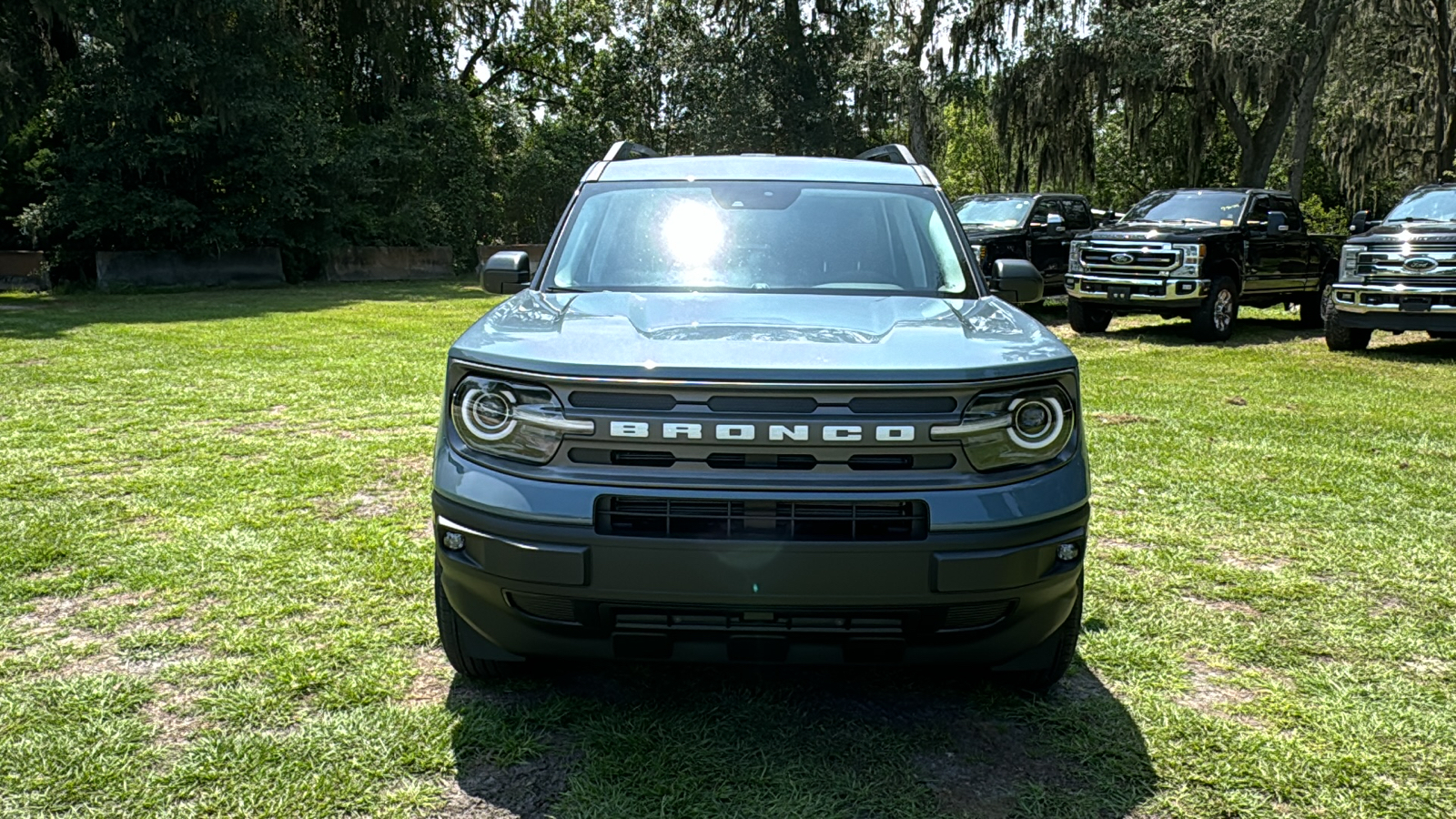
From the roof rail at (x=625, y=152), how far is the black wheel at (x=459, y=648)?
221 centimetres

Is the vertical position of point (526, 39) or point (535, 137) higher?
point (526, 39)

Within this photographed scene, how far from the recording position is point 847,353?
8.88 ft

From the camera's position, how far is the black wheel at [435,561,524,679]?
310 centimetres

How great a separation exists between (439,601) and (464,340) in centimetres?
77

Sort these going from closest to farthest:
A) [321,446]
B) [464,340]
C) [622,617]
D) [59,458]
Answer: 1. [622,617]
2. [464,340]
3. [59,458]
4. [321,446]

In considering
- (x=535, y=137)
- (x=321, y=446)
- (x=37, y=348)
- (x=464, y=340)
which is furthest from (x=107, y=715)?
(x=535, y=137)

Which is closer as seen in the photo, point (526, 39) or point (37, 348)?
point (37, 348)

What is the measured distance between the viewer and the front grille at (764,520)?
8.40ft

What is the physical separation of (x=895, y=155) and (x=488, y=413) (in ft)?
9.39

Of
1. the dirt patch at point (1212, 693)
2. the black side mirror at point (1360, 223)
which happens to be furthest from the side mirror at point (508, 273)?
the black side mirror at point (1360, 223)

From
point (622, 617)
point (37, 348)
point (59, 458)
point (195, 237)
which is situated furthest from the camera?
point (195, 237)

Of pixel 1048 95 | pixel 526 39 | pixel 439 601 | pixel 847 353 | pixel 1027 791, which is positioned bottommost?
pixel 1027 791

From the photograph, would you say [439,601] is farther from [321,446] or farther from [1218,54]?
[1218,54]

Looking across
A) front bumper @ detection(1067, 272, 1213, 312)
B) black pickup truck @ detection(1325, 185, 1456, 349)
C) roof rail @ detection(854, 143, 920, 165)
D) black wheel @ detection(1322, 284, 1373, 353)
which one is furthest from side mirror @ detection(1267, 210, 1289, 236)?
roof rail @ detection(854, 143, 920, 165)
